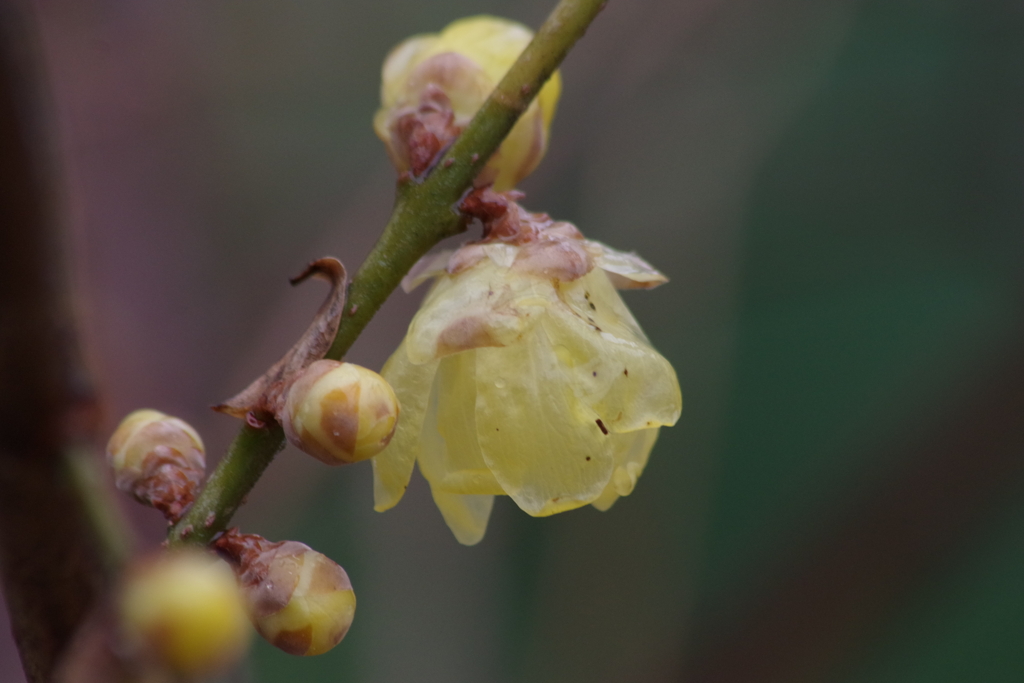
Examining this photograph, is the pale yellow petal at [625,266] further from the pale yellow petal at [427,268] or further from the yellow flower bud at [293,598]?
the yellow flower bud at [293,598]

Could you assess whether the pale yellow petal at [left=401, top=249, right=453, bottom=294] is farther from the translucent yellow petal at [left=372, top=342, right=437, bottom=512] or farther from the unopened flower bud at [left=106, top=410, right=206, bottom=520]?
the unopened flower bud at [left=106, top=410, right=206, bottom=520]

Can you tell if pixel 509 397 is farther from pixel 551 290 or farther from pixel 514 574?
pixel 514 574

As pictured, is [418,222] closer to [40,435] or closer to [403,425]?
[403,425]

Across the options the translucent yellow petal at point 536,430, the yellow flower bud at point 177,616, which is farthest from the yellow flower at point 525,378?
the yellow flower bud at point 177,616

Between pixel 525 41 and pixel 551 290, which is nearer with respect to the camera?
pixel 551 290

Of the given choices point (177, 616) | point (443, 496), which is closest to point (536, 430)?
point (443, 496)

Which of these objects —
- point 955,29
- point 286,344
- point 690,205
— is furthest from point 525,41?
point 955,29

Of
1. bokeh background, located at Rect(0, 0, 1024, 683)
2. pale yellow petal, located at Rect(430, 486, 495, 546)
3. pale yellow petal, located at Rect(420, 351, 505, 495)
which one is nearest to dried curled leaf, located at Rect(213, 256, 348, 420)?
pale yellow petal, located at Rect(420, 351, 505, 495)
